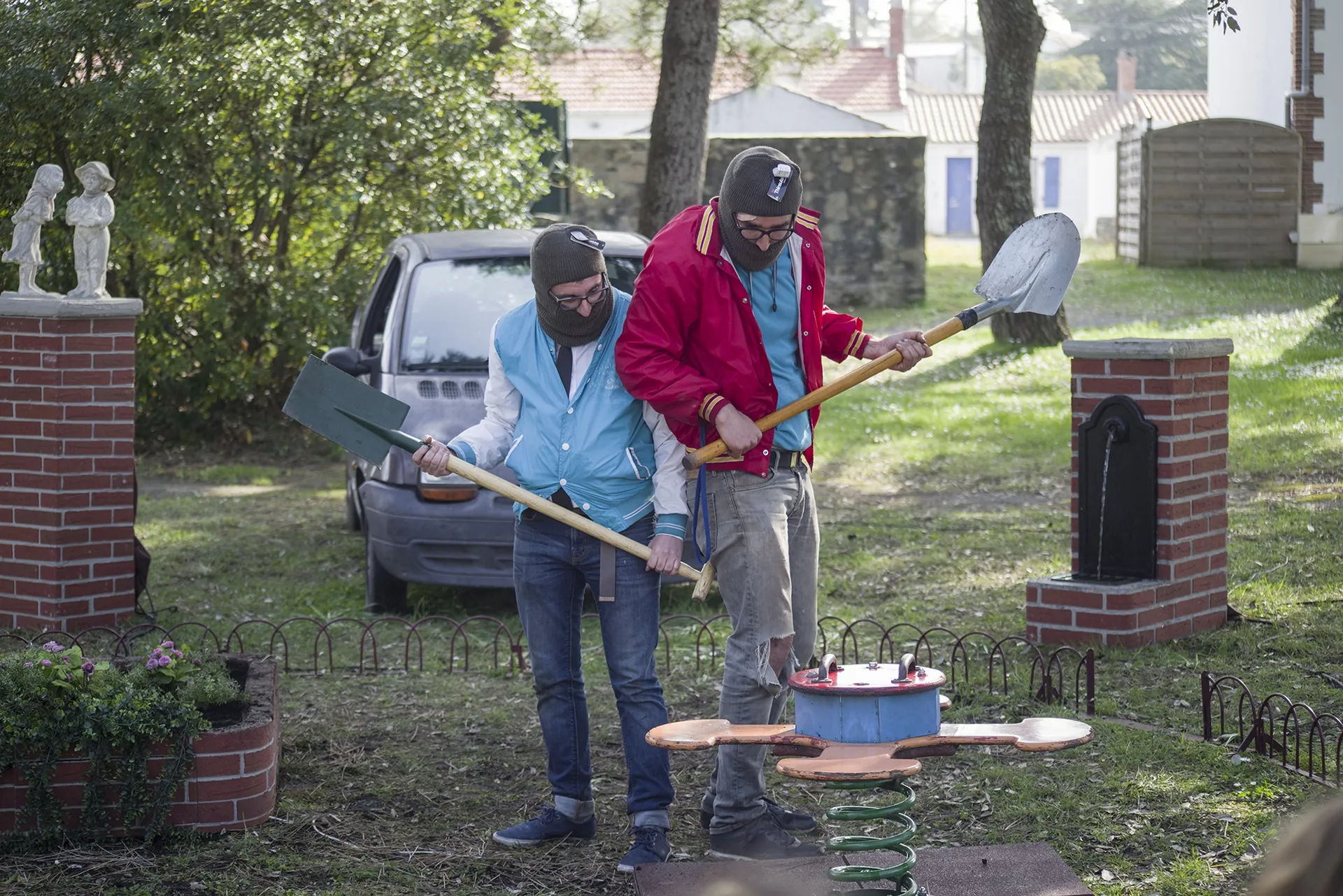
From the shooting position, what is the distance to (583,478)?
414 centimetres

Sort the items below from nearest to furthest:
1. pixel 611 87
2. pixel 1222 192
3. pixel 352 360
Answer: pixel 352 360, pixel 1222 192, pixel 611 87

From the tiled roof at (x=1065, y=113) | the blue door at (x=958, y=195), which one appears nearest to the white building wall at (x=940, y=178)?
the blue door at (x=958, y=195)

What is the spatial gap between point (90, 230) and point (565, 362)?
3562 mm

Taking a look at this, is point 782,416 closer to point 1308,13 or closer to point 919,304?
point 919,304

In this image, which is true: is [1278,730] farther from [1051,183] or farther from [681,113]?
[1051,183]

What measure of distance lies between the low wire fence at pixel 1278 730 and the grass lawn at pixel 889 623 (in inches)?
3.3

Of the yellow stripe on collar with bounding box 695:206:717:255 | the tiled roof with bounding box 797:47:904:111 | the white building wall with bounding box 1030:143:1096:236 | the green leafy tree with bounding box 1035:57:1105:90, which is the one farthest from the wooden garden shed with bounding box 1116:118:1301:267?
the green leafy tree with bounding box 1035:57:1105:90

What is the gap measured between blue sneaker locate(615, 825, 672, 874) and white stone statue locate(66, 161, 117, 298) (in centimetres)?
399

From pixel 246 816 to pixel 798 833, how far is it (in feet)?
5.28

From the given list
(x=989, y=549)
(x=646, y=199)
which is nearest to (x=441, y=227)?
(x=646, y=199)

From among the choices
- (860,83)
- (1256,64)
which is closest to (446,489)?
(1256,64)

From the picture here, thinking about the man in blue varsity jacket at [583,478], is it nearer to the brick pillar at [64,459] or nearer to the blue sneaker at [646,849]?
the blue sneaker at [646,849]

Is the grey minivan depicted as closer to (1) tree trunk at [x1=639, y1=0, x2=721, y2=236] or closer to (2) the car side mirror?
(2) the car side mirror

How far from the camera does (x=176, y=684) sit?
448 centimetres
